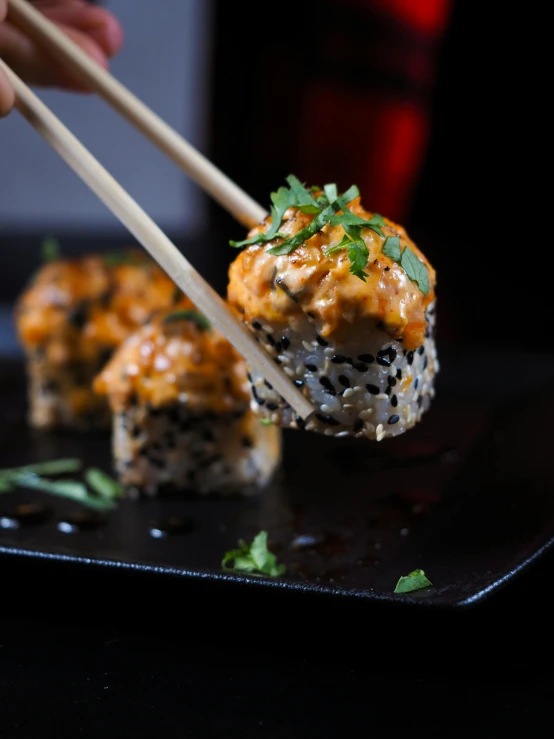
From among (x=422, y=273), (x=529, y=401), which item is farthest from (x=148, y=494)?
(x=529, y=401)

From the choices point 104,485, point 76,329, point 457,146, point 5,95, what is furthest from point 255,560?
point 457,146

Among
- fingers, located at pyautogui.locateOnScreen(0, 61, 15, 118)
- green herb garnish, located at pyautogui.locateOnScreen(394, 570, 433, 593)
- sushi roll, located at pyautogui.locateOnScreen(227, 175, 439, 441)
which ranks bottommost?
green herb garnish, located at pyautogui.locateOnScreen(394, 570, 433, 593)

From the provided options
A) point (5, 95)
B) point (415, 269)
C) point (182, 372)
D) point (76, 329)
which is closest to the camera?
point (415, 269)

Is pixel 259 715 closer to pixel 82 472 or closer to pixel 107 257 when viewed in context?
pixel 82 472

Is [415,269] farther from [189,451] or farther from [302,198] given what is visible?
[189,451]

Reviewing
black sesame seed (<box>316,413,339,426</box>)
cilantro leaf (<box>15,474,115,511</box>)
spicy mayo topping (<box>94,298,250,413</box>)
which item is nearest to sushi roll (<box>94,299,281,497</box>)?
spicy mayo topping (<box>94,298,250,413</box>)

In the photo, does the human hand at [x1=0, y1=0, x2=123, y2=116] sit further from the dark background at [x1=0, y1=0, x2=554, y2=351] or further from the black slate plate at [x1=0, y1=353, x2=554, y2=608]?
the dark background at [x1=0, y1=0, x2=554, y2=351]

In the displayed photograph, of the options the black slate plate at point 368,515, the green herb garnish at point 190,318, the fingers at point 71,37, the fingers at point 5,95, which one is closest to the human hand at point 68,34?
the fingers at point 71,37

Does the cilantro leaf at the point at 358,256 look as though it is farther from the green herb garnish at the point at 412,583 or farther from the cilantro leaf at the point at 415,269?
the green herb garnish at the point at 412,583
